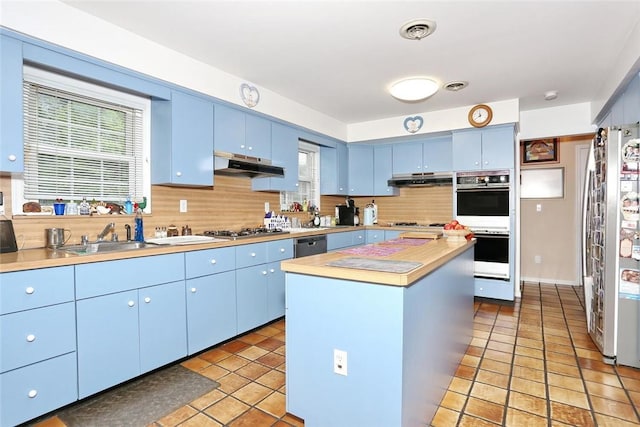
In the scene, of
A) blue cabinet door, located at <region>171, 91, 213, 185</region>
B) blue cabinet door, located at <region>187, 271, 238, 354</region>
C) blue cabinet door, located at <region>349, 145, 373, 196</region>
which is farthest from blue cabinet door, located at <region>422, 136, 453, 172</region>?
blue cabinet door, located at <region>187, 271, 238, 354</region>

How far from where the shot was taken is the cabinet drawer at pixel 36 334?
162 centimetres

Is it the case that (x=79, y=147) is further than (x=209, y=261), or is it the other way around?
(x=209, y=261)

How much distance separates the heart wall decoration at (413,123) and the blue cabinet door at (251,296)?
109 inches

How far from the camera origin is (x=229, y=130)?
124 inches

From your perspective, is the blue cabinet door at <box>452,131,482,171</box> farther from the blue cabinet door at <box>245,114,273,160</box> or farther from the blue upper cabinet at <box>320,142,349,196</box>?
the blue cabinet door at <box>245,114,273,160</box>

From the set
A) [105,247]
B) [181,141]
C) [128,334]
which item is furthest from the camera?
[181,141]

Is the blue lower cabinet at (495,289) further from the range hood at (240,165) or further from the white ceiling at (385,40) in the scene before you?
the range hood at (240,165)

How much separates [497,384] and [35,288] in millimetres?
2840

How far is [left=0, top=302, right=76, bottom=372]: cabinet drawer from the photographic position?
1624 millimetres

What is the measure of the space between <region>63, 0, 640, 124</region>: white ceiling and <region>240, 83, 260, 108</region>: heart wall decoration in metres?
0.08

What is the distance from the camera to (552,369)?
2.42 m

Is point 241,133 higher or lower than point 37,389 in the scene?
higher

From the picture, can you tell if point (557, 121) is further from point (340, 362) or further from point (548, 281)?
point (340, 362)

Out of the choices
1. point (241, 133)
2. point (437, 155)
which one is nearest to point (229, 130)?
point (241, 133)
